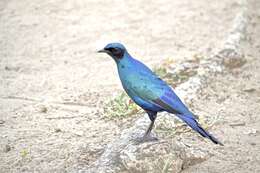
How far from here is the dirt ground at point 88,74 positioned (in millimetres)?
5789

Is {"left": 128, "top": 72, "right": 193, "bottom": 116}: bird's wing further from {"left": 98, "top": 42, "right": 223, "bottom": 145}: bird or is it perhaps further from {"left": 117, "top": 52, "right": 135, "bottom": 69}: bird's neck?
{"left": 117, "top": 52, "right": 135, "bottom": 69}: bird's neck

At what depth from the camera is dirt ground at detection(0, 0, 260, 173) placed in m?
5.79

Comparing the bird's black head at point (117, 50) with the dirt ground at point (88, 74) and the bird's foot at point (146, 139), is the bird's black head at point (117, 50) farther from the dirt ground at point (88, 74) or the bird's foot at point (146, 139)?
the dirt ground at point (88, 74)

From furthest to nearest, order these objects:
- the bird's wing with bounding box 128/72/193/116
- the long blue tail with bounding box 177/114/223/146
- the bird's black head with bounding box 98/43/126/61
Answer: the bird's black head with bounding box 98/43/126/61, the bird's wing with bounding box 128/72/193/116, the long blue tail with bounding box 177/114/223/146

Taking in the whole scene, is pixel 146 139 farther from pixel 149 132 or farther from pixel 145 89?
pixel 145 89

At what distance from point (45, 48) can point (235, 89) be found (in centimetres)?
289

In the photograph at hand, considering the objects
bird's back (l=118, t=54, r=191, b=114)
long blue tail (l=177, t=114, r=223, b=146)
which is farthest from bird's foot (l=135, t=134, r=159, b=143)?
long blue tail (l=177, t=114, r=223, b=146)

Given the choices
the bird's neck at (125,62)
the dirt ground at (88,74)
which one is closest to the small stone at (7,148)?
the dirt ground at (88,74)

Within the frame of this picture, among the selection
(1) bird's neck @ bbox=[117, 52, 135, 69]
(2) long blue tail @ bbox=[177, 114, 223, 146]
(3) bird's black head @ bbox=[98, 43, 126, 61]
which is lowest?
(2) long blue tail @ bbox=[177, 114, 223, 146]

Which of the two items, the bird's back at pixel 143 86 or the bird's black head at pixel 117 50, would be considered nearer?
the bird's back at pixel 143 86

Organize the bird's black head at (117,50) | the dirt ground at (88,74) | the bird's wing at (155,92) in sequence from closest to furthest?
1. the bird's wing at (155,92)
2. the bird's black head at (117,50)
3. the dirt ground at (88,74)

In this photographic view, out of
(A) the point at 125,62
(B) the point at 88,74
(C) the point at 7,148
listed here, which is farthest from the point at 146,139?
(B) the point at 88,74

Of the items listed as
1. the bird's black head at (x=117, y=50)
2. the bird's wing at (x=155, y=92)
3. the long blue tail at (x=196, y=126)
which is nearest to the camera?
the long blue tail at (x=196, y=126)

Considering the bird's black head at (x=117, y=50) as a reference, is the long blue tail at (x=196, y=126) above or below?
below
